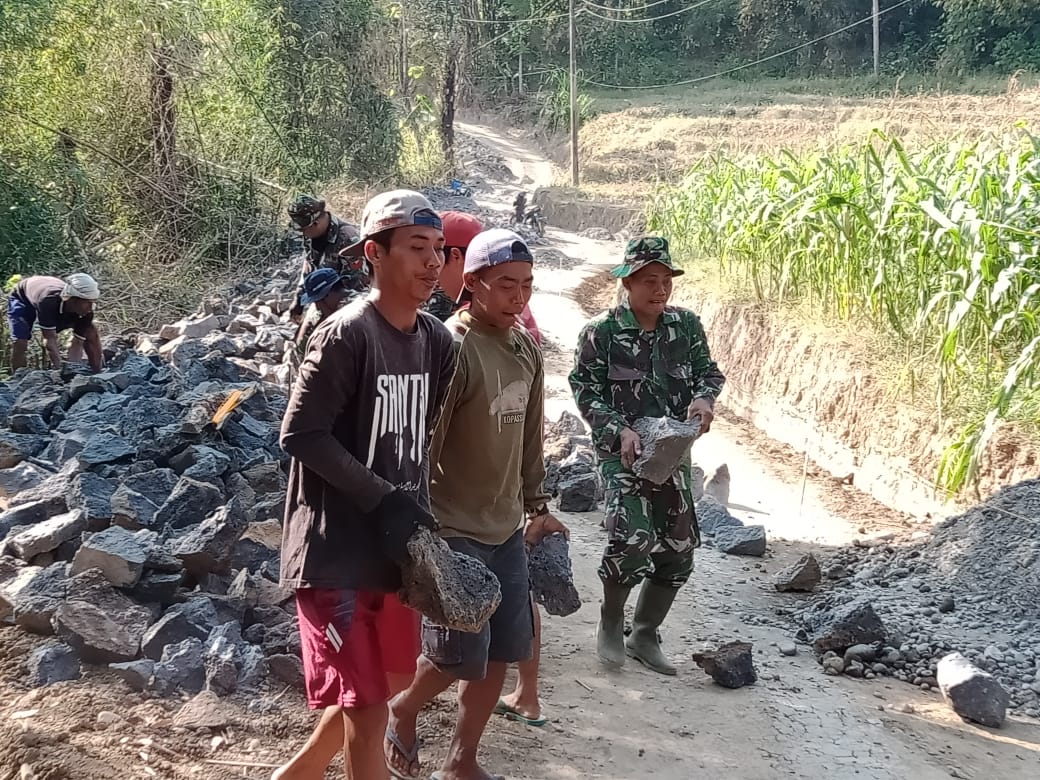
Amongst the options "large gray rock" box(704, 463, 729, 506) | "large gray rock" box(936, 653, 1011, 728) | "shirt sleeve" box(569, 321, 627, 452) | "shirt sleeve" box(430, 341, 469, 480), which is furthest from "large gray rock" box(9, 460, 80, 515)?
"large gray rock" box(704, 463, 729, 506)

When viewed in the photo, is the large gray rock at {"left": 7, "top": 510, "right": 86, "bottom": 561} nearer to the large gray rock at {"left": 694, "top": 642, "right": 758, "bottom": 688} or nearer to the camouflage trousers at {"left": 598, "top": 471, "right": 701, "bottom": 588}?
the camouflage trousers at {"left": 598, "top": 471, "right": 701, "bottom": 588}

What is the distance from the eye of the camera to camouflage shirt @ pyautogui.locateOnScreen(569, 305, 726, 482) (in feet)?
13.0

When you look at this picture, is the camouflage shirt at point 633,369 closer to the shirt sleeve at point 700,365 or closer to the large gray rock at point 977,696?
the shirt sleeve at point 700,365

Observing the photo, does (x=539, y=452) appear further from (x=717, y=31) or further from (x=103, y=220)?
(x=717, y=31)

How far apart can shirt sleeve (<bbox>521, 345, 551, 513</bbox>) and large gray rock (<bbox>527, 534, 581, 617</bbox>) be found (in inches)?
21.3

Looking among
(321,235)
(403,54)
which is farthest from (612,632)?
(403,54)

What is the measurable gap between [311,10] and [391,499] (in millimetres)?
19367

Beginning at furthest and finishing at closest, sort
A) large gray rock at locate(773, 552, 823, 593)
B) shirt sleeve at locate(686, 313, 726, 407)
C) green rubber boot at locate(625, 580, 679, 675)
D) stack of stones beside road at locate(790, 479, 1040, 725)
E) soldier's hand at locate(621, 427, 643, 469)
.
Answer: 1. large gray rock at locate(773, 552, 823, 593)
2. stack of stones beside road at locate(790, 479, 1040, 725)
3. green rubber boot at locate(625, 580, 679, 675)
4. shirt sleeve at locate(686, 313, 726, 407)
5. soldier's hand at locate(621, 427, 643, 469)

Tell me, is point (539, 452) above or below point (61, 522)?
above

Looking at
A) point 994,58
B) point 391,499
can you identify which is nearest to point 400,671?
point 391,499

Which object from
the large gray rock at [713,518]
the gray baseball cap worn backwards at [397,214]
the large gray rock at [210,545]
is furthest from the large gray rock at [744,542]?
the gray baseball cap worn backwards at [397,214]

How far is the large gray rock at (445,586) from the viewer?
2.37 metres

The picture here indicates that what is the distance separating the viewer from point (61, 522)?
440 centimetres

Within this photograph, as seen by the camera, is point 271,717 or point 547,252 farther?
point 547,252
